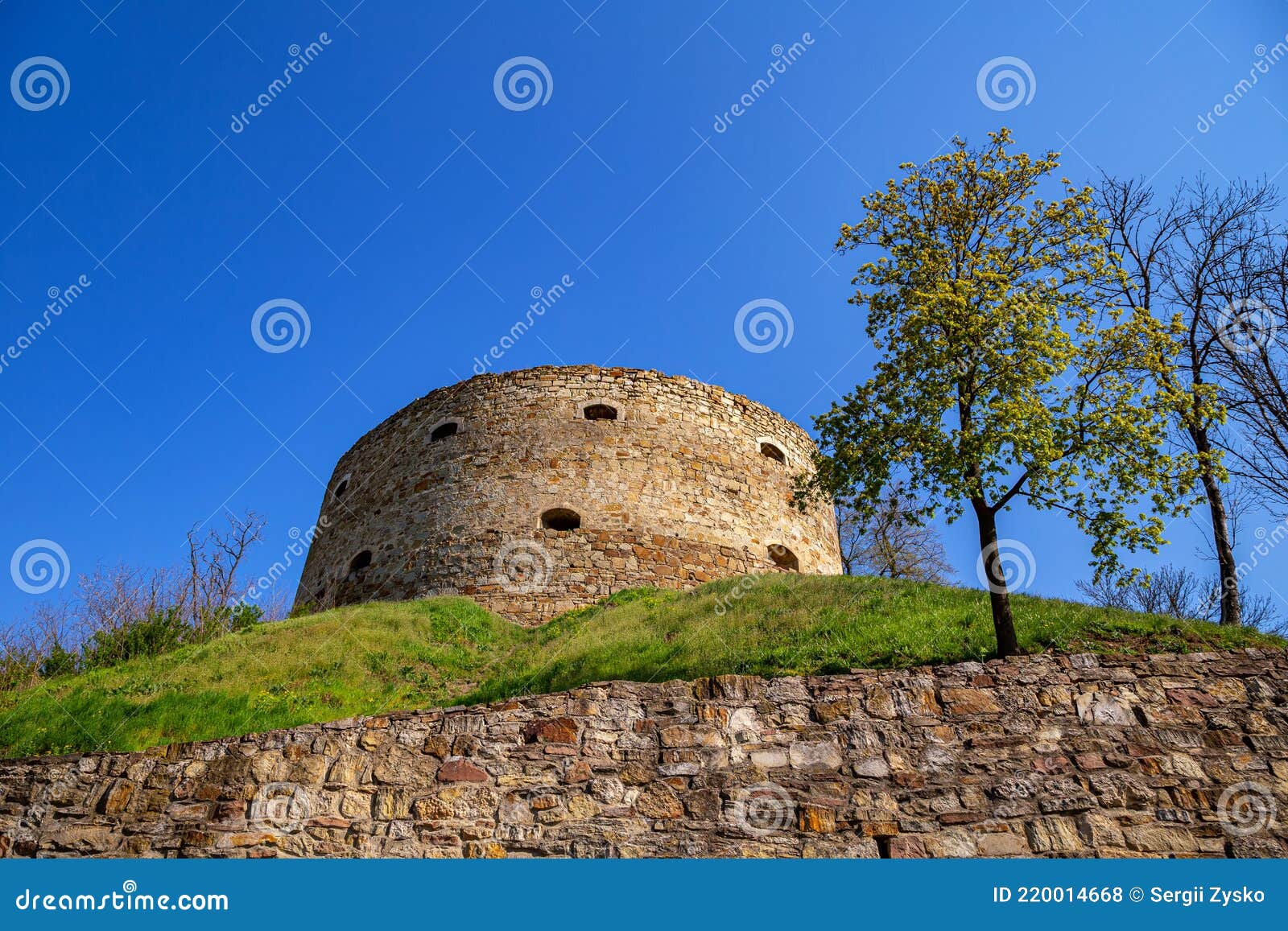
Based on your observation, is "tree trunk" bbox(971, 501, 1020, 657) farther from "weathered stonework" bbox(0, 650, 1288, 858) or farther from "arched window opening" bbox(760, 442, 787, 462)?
"arched window opening" bbox(760, 442, 787, 462)

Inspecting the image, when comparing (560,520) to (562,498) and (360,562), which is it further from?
(360,562)

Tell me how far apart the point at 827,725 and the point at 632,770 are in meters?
1.42

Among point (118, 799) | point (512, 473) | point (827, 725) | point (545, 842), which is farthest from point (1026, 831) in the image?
point (512, 473)

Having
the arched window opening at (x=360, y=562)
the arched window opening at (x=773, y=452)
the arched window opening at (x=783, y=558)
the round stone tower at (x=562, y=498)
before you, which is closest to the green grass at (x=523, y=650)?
the round stone tower at (x=562, y=498)

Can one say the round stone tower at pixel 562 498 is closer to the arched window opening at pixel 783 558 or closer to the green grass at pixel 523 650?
the arched window opening at pixel 783 558

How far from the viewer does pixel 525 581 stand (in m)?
12.6

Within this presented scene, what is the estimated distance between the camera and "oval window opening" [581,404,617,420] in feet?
47.8

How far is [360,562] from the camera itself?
46.8 feet

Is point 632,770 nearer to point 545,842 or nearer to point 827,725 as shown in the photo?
point 545,842

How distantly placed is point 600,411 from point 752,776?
31.5ft

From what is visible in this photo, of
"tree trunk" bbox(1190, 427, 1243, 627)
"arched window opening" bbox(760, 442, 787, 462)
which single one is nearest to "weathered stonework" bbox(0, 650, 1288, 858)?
"tree trunk" bbox(1190, 427, 1243, 627)

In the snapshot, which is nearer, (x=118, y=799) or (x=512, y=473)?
(x=118, y=799)

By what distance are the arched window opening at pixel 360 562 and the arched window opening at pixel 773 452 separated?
23.3 feet

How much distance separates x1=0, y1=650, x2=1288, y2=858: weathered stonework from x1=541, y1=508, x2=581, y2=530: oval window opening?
7.03 m
